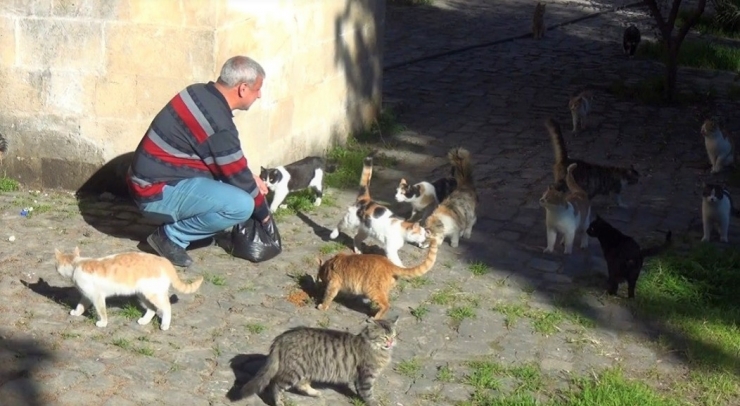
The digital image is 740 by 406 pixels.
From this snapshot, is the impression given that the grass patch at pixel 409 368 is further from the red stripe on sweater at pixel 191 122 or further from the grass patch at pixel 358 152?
the grass patch at pixel 358 152

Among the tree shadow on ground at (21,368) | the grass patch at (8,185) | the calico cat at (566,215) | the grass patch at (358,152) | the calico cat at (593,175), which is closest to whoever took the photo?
the tree shadow on ground at (21,368)

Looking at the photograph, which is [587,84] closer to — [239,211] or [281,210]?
[281,210]

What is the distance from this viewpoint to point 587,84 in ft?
47.2

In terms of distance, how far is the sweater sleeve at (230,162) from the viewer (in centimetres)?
700

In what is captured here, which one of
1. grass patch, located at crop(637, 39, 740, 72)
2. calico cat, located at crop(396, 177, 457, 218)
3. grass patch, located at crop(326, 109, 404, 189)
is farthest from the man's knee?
grass patch, located at crop(637, 39, 740, 72)

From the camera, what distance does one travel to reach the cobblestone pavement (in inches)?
227

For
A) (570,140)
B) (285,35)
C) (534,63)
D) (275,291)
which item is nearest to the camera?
(275,291)

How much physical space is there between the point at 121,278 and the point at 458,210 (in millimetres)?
2893

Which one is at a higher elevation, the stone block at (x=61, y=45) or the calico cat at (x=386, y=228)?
the stone block at (x=61, y=45)

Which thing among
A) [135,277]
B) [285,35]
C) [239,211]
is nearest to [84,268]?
[135,277]

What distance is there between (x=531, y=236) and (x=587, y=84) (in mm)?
6422

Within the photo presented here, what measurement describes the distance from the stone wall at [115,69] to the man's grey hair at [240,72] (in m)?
1.08

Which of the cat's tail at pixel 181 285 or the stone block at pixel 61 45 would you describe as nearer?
the cat's tail at pixel 181 285

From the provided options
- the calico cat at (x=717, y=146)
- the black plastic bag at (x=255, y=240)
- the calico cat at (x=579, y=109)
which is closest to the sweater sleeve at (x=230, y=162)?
the black plastic bag at (x=255, y=240)
